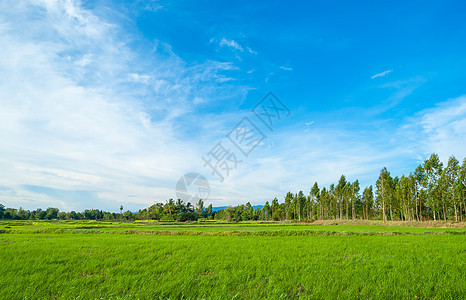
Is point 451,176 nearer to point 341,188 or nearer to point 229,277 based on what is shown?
point 341,188

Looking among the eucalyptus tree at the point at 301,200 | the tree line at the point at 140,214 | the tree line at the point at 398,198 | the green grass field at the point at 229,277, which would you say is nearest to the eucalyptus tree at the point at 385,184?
the tree line at the point at 398,198

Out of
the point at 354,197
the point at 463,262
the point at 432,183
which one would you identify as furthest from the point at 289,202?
the point at 463,262

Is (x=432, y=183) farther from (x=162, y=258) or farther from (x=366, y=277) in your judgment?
(x=162, y=258)

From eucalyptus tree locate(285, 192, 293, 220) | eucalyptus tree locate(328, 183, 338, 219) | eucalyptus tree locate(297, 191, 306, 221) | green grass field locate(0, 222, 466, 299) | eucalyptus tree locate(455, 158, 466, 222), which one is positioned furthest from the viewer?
eucalyptus tree locate(285, 192, 293, 220)

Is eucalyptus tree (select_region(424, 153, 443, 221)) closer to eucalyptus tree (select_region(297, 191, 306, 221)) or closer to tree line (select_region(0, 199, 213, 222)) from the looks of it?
eucalyptus tree (select_region(297, 191, 306, 221))

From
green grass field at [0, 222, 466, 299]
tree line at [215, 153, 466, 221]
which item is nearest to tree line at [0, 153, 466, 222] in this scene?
tree line at [215, 153, 466, 221]

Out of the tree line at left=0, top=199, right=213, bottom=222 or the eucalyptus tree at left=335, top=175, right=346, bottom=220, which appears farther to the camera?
the tree line at left=0, top=199, right=213, bottom=222

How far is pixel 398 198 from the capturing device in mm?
54188

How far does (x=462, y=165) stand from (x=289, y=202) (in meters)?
56.9

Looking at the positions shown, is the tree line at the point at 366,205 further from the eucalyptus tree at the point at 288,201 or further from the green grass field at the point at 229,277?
the green grass field at the point at 229,277

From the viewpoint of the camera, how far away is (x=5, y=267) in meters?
8.06

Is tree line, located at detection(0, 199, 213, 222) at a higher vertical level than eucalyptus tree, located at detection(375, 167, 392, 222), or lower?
lower

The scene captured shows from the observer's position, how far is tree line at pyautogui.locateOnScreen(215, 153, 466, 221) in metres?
41.2

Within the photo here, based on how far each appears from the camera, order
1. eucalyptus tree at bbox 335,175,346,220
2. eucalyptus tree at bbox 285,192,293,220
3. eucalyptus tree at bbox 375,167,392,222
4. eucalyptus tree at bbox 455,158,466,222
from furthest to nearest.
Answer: eucalyptus tree at bbox 285,192,293,220 → eucalyptus tree at bbox 335,175,346,220 → eucalyptus tree at bbox 375,167,392,222 → eucalyptus tree at bbox 455,158,466,222
